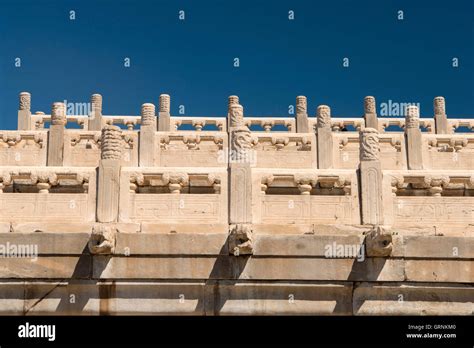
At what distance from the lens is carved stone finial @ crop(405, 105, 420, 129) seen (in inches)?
809

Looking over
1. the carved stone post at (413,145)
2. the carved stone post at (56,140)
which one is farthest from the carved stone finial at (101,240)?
the carved stone post at (413,145)

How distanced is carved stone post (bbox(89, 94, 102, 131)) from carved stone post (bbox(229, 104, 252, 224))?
14751 millimetres

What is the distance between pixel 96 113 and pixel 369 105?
9971 mm

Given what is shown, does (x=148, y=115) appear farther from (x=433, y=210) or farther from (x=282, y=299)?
(x=433, y=210)

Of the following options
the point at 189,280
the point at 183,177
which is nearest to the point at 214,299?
the point at 189,280

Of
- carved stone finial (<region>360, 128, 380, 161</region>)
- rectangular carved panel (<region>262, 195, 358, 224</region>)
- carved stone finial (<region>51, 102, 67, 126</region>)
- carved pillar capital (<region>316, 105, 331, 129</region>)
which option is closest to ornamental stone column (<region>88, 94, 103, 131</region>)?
carved stone finial (<region>51, 102, 67, 126</region>)

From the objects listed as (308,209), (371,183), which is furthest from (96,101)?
(371,183)

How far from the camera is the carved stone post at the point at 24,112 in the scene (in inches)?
1112

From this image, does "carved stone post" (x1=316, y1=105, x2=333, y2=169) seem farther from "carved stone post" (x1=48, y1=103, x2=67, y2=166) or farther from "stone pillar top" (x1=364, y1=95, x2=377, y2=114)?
"stone pillar top" (x1=364, y1=95, x2=377, y2=114)

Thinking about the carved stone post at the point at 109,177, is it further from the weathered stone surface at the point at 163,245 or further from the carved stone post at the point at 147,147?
the carved stone post at the point at 147,147

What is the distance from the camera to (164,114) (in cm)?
2744

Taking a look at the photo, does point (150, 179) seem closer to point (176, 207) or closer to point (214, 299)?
point (176, 207)

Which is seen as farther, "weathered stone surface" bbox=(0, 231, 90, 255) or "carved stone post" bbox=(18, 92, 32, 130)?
"carved stone post" bbox=(18, 92, 32, 130)

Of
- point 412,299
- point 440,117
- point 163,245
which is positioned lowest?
point 412,299
